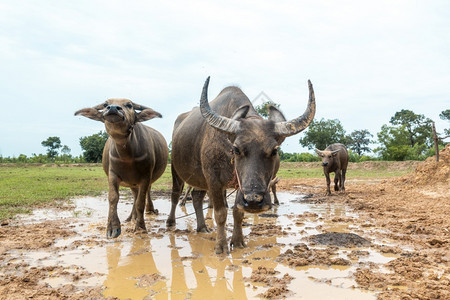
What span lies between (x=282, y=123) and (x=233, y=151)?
0.73 metres

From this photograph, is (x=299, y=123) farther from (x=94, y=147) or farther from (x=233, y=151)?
(x=94, y=147)

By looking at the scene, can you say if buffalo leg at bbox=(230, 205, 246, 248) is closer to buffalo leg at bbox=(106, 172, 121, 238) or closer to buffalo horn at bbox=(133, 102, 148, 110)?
buffalo leg at bbox=(106, 172, 121, 238)

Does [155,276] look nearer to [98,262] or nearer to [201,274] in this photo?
[201,274]

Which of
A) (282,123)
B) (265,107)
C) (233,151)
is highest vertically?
(265,107)

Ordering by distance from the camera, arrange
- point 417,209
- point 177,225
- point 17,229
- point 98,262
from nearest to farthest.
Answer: point 98,262 → point 17,229 → point 177,225 → point 417,209

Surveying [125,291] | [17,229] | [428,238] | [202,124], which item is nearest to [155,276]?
[125,291]

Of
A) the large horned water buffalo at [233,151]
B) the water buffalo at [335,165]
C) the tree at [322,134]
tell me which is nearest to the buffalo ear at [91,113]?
the large horned water buffalo at [233,151]

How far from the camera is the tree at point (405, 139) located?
137 ft

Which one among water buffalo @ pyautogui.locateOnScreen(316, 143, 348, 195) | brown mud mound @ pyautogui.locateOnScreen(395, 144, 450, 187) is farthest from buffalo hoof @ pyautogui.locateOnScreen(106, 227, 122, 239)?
brown mud mound @ pyautogui.locateOnScreen(395, 144, 450, 187)

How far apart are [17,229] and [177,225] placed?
2.96m

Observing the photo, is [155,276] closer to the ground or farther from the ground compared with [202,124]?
closer to the ground

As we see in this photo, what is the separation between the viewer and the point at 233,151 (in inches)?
174

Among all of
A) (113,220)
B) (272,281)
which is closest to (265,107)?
(113,220)

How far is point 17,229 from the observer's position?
6340 millimetres
